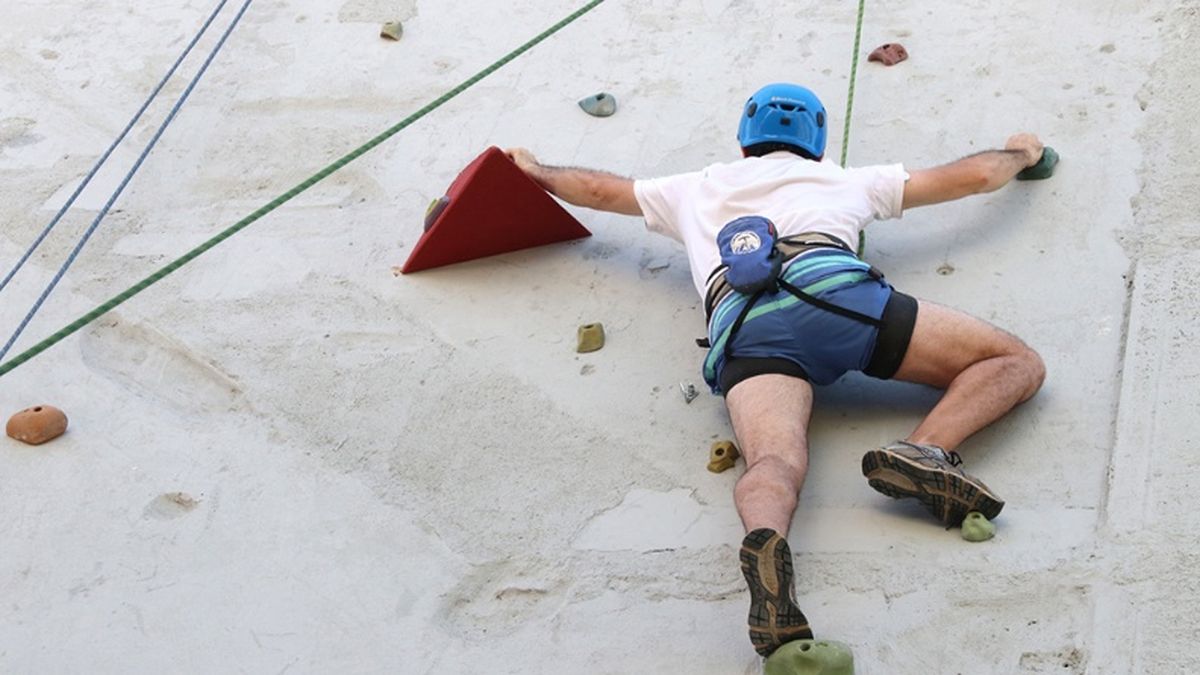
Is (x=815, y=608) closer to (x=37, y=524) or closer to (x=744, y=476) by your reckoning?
(x=744, y=476)

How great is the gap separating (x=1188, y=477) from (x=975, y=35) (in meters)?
1.58

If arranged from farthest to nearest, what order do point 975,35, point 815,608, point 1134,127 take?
point 975,35 < point 1134,127 < point 815,608

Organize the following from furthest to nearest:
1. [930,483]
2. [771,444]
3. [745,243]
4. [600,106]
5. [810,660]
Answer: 1. [600,106]
2. [745,243]
3. [771,444]
4. [930,483]
5. [810,660]

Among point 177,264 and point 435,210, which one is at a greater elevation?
point 177,264

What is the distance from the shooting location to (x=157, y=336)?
3.12 meters

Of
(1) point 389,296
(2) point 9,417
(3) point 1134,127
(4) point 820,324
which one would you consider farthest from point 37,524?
(3) point 1134,127

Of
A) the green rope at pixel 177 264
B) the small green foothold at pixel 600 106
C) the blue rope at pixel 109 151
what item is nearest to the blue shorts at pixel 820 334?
the green rope at pixel 177 264

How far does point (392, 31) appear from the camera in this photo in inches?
158

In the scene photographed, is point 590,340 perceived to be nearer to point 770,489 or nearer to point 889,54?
point 770,489

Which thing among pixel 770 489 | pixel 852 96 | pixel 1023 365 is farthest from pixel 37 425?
pixel 852 96

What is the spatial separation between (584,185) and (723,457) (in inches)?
29.9

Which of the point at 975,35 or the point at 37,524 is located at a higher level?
the point at 975,35

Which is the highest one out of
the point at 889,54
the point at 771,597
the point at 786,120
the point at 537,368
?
the point at 786,120

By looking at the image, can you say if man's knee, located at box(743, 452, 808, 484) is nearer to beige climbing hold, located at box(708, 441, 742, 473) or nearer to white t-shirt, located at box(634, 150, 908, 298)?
beige climbing hold, located at box(708, 441, 742, 473)
